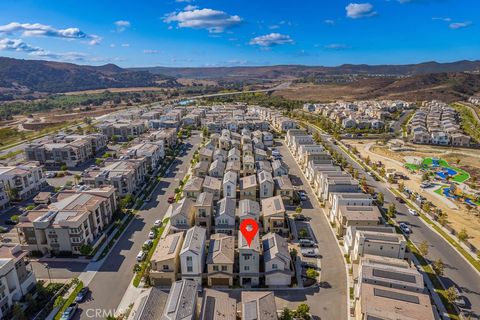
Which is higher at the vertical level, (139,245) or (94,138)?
(94,138)

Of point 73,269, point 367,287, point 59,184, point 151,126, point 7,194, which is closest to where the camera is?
point 367,287

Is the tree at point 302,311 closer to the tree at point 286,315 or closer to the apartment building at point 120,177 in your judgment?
the tree at point 286,315

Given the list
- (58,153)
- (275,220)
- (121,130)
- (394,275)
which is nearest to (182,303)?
(275,220)

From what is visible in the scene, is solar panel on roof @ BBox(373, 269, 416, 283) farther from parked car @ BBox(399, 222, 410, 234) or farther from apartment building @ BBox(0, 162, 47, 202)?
apartment building @ BBox(0, 162, 47, 202)

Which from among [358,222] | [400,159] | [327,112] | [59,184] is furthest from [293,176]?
[327,112]

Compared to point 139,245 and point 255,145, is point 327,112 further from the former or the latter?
point 139,245

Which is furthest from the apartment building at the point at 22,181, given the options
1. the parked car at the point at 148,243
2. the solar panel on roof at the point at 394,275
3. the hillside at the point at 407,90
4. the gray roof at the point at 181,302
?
the hillside at the point at 407,90

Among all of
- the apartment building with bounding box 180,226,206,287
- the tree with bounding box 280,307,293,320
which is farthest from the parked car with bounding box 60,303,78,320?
the tree with bounding box 280,307,293,320
